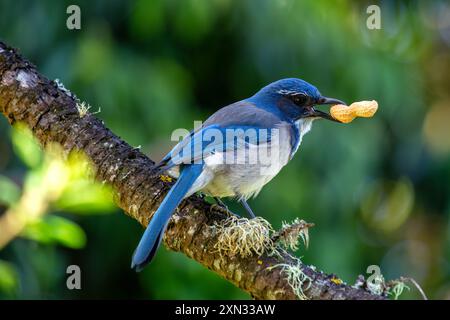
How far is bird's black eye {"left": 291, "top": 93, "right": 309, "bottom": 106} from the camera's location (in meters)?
4.91

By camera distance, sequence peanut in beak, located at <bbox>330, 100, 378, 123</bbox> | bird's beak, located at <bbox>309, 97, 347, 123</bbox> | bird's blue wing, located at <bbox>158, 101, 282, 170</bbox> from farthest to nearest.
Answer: bird's beak, located at <bbox>309, 97, 347, 123</bbox>
peanut in beak, located at <bbox>330, 100, 378, 123</bbox>
bird's blue wing, located at <bbox>158, 101, 282, 170</bbox>

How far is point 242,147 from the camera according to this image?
424 centimetres

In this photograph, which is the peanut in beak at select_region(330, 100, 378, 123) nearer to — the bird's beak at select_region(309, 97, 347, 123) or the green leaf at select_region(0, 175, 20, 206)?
the bird's beak at select_region(309, 97, 347, 123)

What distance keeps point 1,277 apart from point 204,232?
1315mm

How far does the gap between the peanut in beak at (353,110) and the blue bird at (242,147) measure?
7 cm

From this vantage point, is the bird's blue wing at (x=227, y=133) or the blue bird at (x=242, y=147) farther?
the bird's blue wing at (x=227, y=133)

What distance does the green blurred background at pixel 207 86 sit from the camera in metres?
6.91

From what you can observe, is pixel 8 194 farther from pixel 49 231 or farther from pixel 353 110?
pixel 353 110

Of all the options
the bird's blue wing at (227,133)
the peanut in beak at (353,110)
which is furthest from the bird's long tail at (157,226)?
the peanut in beak at (353,110)

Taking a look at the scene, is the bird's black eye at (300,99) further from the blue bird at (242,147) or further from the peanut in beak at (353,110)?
the peanut in beak at (353,110)

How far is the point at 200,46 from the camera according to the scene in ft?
24.8

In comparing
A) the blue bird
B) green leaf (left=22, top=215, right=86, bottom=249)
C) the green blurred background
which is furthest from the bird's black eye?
green leaf (left=22, top=215, right=86, bottom=249)
